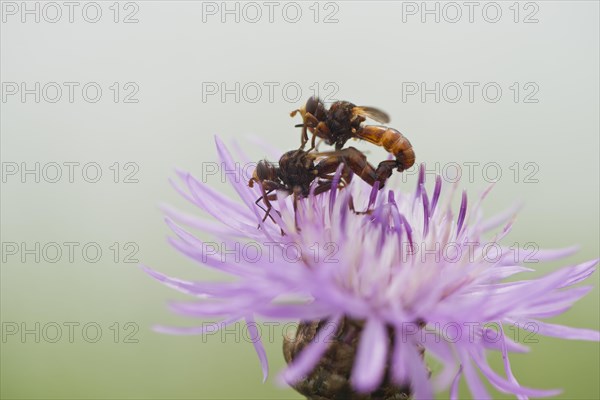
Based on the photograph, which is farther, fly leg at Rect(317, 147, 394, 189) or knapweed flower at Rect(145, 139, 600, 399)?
fly leg at Rect(317, 147, 394, 189)

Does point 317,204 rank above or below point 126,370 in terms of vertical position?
above

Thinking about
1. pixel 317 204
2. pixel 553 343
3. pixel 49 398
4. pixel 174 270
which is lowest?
pixel 49 398

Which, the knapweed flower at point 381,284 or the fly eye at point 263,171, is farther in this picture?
the fly eye at point 263,171

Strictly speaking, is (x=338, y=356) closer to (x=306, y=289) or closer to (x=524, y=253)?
(x=306, y=289)

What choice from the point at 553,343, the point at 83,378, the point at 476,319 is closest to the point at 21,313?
the point at 83,378

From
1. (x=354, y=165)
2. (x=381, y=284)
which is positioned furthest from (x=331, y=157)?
(x=381, y=284)
